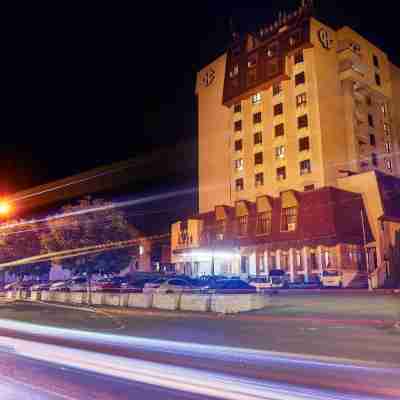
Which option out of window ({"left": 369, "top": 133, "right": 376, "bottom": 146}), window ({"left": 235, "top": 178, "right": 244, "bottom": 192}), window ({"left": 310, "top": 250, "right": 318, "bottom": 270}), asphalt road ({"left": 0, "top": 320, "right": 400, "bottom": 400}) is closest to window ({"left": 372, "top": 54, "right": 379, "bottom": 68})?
window ({"left": 369, "top": 133, "right": 376, "bottom": 146})

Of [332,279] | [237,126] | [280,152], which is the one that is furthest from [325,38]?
[332,279]

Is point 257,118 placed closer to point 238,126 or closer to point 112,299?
point 238,126

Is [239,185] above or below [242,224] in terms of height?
above

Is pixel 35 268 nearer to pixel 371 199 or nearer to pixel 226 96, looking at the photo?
pixel 226 96

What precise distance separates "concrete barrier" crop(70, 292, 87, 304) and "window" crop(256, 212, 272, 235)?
22.2 meters

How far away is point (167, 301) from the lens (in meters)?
24.3

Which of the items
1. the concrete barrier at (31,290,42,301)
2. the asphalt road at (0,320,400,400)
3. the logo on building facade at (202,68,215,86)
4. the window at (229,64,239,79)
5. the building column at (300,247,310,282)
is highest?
the logo on building facade at (202,68,215,86)

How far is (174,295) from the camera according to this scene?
79.2ft

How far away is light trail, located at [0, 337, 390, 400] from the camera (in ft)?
22.3

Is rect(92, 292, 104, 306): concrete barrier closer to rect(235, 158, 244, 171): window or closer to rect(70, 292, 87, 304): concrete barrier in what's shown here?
rect(70, 292, 87, 304): concrete barrier

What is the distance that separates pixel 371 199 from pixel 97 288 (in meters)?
27.6

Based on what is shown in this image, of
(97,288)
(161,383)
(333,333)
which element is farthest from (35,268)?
(161,383)

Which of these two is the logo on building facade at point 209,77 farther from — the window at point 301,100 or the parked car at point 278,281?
the parked car at point 278,281

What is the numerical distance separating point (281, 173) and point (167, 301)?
33505 mm
